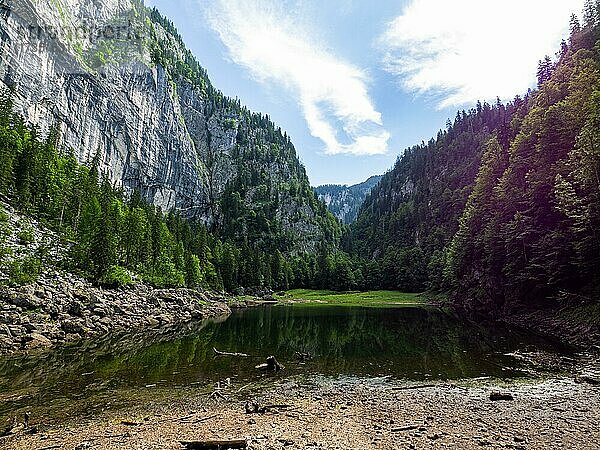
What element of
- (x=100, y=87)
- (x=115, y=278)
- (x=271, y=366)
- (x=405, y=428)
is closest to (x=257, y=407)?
(x=405, y=428)

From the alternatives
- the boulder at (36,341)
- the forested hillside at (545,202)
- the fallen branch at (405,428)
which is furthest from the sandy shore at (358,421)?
the forested hillside at (545,202)

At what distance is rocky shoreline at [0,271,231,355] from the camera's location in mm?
29266

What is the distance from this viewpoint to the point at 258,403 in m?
16.3

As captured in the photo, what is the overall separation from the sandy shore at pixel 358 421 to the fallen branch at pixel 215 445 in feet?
1.02

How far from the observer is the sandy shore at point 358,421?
38.4 ft

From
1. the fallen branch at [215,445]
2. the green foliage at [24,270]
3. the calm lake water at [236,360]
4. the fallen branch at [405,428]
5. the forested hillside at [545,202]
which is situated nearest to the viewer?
the fallen branch at [215,445]

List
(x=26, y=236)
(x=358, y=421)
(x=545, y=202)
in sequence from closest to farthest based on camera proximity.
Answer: (x=358, y=421) → (x=545, y=202) → (x=26, y=236)

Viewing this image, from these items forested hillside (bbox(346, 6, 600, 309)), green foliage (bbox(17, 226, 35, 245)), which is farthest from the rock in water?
green foliage (bbox(17, 226, 35, 245))

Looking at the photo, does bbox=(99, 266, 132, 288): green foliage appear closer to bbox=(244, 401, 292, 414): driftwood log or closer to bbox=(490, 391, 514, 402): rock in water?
bbox=(244, 401, 292, 414): driftwood log

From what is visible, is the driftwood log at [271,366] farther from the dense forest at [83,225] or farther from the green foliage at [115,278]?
the green foliage at [115,278]

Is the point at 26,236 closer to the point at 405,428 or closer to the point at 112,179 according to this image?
the point at 405,428

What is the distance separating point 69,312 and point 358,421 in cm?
3443

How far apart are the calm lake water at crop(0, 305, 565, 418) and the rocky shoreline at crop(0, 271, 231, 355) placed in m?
2.80

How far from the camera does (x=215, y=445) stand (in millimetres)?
11320
